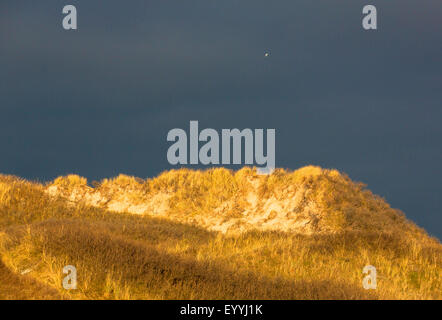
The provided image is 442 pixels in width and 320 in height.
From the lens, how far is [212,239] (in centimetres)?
2602

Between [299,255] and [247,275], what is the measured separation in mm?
6988

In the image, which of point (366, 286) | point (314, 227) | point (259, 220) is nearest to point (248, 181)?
point (259, 220)

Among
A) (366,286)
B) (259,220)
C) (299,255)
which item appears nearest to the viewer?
(366,286)

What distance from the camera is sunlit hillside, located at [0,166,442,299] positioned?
1470 cm

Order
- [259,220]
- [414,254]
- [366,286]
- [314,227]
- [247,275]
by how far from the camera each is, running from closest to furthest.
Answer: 1. [247,275]
2. [366,286]
3. [414,254]
4. [314,227]
5. [259,220]

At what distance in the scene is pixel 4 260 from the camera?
1770cm

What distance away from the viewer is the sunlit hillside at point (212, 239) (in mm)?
14703
